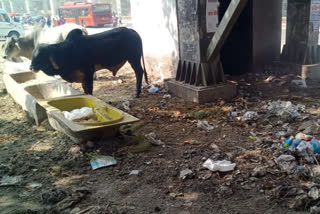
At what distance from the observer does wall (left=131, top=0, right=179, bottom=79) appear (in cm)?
775

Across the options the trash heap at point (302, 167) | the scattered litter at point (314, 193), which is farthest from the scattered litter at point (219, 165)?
the scattered litter at point (314, 193)

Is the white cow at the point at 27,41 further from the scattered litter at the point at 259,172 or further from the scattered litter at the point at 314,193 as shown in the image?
the scattered litter at the point at 314,193

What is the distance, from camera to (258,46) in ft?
26.1

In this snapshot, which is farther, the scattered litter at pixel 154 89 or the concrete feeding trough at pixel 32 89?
the scattered litter at pixel 154 89

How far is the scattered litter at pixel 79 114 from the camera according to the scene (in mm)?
4734

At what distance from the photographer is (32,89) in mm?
6559

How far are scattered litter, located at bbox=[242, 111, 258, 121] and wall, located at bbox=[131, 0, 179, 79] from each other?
9.77 ft

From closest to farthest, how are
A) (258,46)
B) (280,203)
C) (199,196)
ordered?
(280,203), (199,196), (258,46)

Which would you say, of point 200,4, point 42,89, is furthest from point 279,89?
point 42,89

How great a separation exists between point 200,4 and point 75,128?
3.38 meters

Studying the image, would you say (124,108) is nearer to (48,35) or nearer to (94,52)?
(94,52)

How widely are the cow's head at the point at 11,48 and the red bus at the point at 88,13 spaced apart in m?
20.6

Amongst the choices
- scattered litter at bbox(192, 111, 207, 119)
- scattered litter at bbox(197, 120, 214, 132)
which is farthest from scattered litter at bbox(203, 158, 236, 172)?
scattered litter at bbox(192, 111, 207, 119)

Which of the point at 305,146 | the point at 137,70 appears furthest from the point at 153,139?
the point at 137,70
